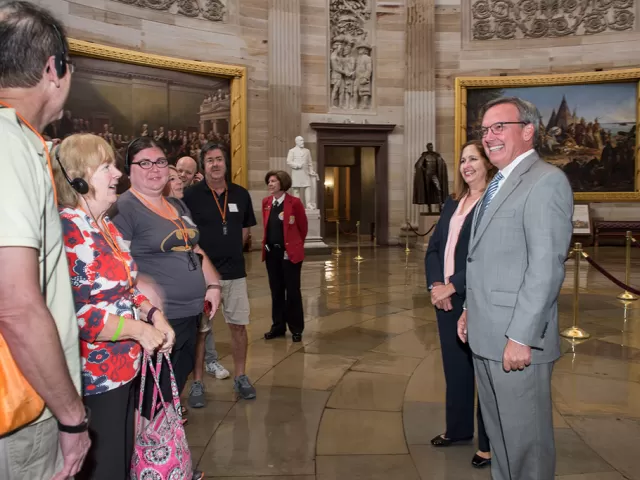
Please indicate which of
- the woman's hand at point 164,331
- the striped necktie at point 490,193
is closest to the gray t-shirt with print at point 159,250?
the woman's hand at point 164,331

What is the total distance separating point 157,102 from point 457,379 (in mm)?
14036

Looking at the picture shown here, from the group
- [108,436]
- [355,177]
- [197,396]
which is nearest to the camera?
[108,436]

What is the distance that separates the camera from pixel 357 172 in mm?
24984

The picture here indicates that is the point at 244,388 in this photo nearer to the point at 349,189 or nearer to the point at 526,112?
the point at 526,112

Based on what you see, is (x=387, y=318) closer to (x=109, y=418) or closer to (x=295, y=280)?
(x=295, y=280)

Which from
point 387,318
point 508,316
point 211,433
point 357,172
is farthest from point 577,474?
point 357,172

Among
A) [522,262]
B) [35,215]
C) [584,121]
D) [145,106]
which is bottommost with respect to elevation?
[522,262]

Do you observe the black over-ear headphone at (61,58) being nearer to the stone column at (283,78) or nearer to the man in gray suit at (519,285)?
the man in gray suit at (519,285)

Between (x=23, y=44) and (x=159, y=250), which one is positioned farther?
(x=159, y=250)

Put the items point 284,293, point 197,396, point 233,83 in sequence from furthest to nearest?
point 233,83, point 284,293, point 197,396

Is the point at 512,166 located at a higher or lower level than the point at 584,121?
lower

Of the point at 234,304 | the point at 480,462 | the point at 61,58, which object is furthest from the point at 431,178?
the point at 61,58

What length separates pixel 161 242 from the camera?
10.4 feet

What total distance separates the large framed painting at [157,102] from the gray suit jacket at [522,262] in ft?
41.8
